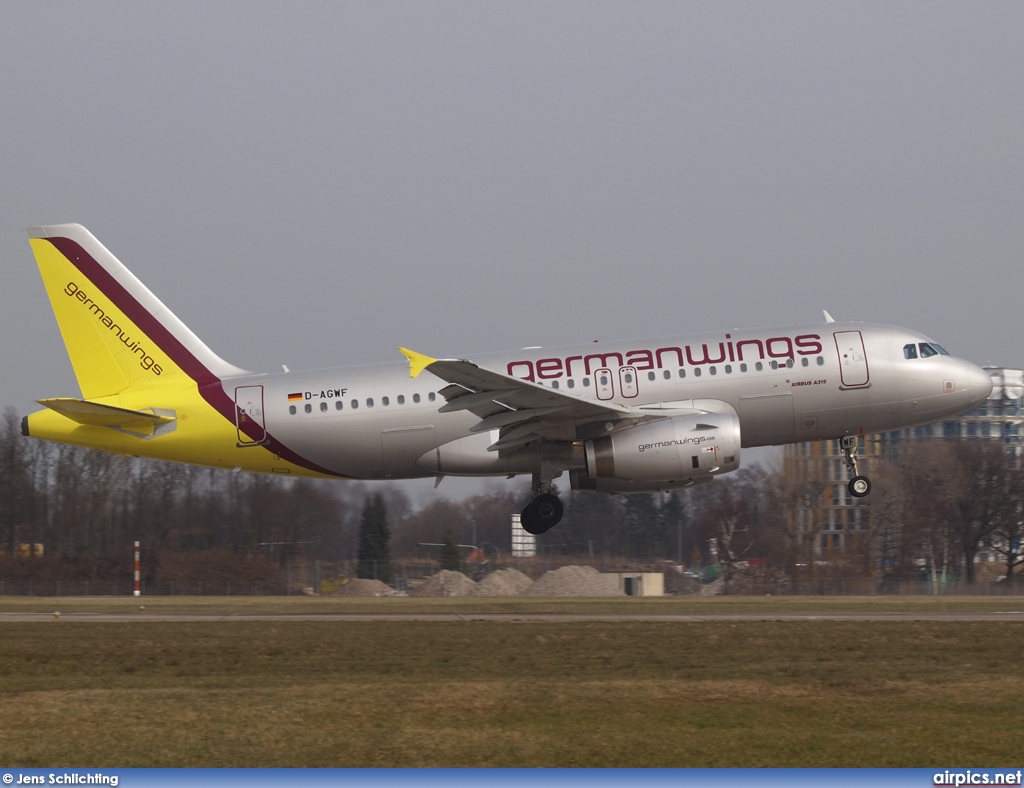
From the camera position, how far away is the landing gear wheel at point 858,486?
102ft

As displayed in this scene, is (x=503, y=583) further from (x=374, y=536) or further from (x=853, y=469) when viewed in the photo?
(x=853, y=469)

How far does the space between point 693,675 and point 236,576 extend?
130ft

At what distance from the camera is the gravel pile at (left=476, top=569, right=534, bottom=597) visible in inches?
2152

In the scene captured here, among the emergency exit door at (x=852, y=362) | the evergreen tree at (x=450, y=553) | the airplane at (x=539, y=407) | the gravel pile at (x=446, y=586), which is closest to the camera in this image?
the airplane at (x=539, y=407)

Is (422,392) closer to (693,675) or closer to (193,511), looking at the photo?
(693,675)

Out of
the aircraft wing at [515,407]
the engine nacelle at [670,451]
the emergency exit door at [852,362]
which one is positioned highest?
the emergency exit door at [852,362]

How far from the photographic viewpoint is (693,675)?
17406 millimetres

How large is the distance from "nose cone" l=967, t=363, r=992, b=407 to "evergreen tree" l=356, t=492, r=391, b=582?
31.5m

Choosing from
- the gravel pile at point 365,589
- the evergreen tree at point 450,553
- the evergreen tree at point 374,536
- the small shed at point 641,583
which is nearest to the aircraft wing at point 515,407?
the gravel pile at point 365,589

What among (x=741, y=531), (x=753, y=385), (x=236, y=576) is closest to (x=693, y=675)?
(x=753, y=385)

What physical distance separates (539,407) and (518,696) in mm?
13724

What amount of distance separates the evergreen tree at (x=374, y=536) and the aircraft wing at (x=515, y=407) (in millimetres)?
27972

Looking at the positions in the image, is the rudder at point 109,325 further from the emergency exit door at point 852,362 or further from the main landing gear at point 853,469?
the main landing gear at point 853,469

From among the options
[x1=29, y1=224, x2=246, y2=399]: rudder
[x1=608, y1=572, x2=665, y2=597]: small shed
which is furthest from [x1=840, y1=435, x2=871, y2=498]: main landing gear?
[x1=608, y1=572, x2=665, y2=597]: small shed
